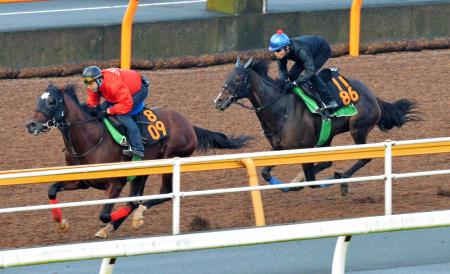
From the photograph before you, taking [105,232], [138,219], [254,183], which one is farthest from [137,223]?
[254,183]

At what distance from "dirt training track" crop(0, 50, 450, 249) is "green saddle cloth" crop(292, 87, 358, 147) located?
52cm

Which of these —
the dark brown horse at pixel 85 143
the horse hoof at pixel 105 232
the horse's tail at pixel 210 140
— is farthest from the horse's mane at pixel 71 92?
the horse's tail at pixel 210 140

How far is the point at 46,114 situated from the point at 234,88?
1836mm

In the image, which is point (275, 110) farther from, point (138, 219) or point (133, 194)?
point (138, 219)

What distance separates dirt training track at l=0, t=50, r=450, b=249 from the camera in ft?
35.6

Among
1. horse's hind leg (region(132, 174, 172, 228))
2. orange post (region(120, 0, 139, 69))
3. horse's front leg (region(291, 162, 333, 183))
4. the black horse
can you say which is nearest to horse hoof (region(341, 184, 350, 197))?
the black horse

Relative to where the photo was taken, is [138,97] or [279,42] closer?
[138,97]

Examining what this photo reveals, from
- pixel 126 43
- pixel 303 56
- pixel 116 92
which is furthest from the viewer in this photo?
pixel 126 43

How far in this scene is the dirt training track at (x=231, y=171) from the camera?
10.9 m

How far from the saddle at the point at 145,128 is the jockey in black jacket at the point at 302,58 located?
130 centimetres

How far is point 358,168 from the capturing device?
12.3 meters

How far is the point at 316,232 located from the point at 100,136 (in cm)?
357

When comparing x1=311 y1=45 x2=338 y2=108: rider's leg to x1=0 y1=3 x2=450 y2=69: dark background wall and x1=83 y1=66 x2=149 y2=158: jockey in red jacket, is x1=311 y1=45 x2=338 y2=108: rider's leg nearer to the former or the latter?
x1=83 y1=66 x2=149 y2=158: jockey in red jacket

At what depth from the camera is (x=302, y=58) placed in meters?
11.8
